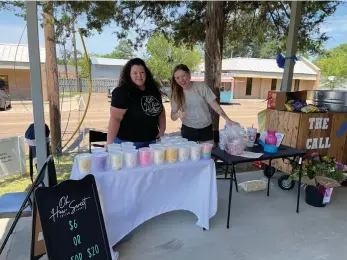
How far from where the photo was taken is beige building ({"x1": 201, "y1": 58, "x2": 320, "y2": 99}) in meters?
21.2

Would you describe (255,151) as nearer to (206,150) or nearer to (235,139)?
(235,139)

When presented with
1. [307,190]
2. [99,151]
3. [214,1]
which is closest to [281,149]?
[307,190]

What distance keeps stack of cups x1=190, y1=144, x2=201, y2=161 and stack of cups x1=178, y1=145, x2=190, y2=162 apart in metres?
0.03

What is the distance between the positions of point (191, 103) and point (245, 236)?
52.7 inches

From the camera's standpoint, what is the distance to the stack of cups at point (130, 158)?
1.84 metres

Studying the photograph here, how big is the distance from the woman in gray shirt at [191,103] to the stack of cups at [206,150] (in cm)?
68

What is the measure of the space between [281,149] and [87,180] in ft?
6.01

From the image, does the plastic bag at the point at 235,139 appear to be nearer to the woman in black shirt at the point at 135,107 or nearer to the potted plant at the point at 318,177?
the woman in black shirt at the point at 135,107

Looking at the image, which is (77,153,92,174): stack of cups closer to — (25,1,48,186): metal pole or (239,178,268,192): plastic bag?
(25,1,48,186): metal pole

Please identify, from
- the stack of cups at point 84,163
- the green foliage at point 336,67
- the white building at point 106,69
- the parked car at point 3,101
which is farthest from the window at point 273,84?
the stack of cups at point 84,163

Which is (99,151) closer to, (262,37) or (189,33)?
(189,33)

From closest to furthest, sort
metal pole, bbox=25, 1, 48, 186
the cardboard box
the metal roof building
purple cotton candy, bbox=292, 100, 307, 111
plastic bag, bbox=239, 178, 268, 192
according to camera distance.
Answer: metal pole, bbox=25, 1, 48, 186 < plastic bag, bbox=239, 178, 268, 192 < purple cotton candy, bbox=292, 100, 307, 111 < the cardboard box < the metal roof building

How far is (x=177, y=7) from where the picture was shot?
16.0 ft

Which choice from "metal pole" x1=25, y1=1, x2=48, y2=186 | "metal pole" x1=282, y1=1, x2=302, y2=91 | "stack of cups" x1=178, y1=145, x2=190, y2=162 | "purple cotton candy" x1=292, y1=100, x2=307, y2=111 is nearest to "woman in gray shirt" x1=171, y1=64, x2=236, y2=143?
"stack of cups" x1=178, y1=145, x2=190, y2=162
